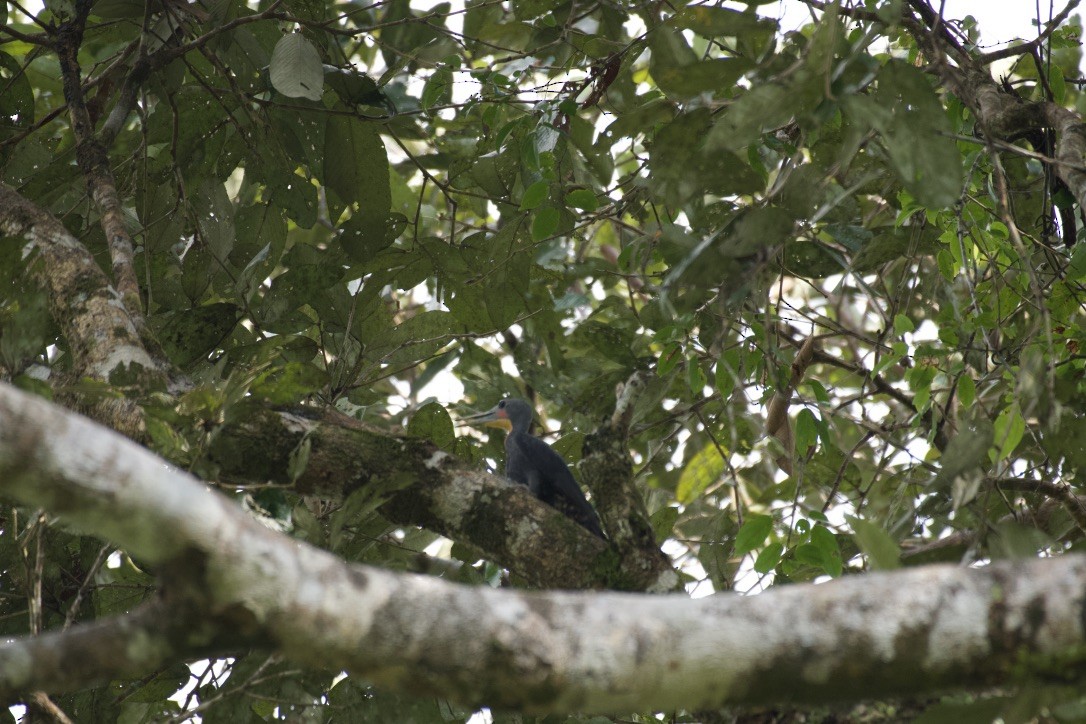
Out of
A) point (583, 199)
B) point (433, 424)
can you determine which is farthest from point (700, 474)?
point (583, 199)

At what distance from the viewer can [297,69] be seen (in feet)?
8.54

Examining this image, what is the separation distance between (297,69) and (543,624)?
1.90 m

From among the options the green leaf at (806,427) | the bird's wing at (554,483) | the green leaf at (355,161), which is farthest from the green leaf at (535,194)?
the bird's wing at (554,483)

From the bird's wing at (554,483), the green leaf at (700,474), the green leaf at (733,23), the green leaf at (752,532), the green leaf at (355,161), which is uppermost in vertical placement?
the green leaf at (355,161)

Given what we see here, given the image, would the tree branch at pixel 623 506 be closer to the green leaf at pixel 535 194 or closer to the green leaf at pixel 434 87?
the green leaf at pixel 535 194

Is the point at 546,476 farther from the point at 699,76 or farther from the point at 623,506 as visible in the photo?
the point at 699,76

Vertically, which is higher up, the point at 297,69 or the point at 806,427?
the point at 297,69

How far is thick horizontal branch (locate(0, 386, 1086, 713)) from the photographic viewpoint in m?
1.15

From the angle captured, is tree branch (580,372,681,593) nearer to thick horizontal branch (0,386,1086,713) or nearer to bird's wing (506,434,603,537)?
thick horizontal branch (0,386,1086,713)

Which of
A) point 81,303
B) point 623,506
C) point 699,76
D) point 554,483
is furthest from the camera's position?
point 554,483

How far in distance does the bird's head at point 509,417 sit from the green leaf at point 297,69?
1.96 meters

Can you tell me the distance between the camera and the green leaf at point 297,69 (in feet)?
8.41

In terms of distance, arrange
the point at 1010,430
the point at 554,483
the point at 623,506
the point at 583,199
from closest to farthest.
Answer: the point at 1010,430, the point at 623,506, the point at 583,199, the point at 554,483

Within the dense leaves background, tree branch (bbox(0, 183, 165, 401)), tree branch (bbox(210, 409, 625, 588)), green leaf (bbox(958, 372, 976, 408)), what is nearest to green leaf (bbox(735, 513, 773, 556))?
the dense leaves background
